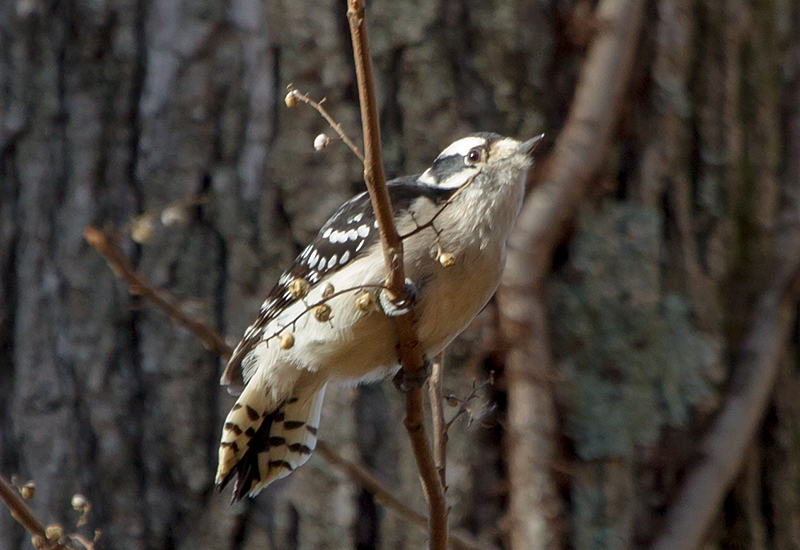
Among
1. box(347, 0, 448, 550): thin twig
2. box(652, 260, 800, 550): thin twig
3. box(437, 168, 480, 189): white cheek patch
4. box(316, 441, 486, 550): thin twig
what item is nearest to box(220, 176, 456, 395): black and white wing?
box(437, 168, 480, 189): white cheek patch

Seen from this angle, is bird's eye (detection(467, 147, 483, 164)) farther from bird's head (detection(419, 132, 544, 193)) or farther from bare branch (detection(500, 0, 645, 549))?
bare branch (detection(500, 0, 645, 549))

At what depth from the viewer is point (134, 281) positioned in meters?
1.79

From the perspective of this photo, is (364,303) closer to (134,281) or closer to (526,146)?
(134,281)

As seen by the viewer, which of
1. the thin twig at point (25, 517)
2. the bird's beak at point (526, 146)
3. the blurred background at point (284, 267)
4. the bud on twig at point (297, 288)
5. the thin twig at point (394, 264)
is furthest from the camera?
the blurred background at point (284, 267)

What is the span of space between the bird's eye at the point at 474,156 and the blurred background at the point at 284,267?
684 mm

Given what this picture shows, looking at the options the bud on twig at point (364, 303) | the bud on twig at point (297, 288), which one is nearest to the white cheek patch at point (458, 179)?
the bud on twig at point (364, 303)

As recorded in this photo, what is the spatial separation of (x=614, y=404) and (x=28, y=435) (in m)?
2.20

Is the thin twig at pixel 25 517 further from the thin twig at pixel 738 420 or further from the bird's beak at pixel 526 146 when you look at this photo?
the thin twig at pixel 738 420

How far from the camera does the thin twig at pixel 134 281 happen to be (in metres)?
1.58

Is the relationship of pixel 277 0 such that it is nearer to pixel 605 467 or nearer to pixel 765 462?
pixel 605 467

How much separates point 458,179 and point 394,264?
1.04 metres

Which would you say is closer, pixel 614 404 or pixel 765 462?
pixel 614 404

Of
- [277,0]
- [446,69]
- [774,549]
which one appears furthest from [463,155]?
[774,549]

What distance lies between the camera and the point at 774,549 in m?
3.63
